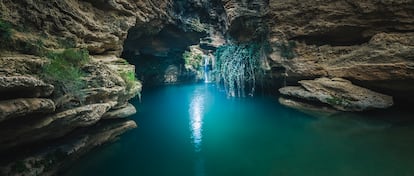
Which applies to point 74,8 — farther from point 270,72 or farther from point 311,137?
point 270,72

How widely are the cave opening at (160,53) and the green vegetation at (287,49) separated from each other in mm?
7126

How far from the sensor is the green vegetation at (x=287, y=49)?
10.6 metres

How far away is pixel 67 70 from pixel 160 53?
15.2 meters

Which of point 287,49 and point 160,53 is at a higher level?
point 160,53

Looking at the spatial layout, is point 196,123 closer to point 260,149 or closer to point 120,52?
point 260,149

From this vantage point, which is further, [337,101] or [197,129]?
[337,101]

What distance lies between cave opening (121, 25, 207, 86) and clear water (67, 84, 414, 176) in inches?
302

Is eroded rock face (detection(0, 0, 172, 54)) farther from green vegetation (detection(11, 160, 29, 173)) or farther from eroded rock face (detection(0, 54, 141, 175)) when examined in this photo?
green vegetation (detection(11, 160, 29, 173))

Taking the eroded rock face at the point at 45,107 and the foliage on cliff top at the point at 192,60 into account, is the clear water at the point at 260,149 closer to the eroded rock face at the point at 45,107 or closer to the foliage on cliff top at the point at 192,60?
the eroded rock face at the point at 45,107

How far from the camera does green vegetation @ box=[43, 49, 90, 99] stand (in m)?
4.73

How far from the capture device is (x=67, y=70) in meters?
5.07

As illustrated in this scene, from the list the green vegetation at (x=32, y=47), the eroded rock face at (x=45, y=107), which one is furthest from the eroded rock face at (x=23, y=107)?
the green vegetation at (x=32, y=47)

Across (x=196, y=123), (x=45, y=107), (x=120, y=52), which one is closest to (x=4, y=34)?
(x=45, y=107)

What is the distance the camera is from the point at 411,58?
7227 millimetres
